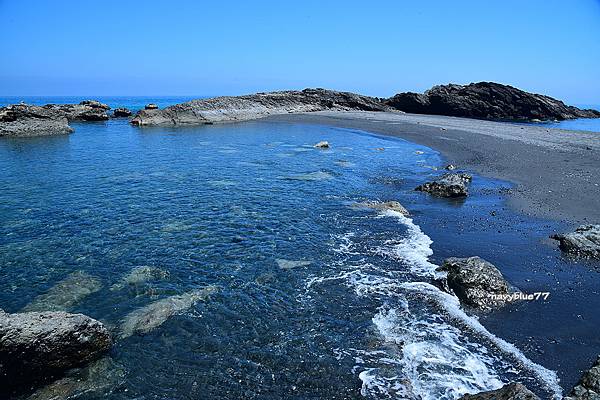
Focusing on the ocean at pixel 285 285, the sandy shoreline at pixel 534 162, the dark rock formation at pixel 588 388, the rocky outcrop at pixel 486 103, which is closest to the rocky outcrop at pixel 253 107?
the rocky outcrop at pixel 486 103

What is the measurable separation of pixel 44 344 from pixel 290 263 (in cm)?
697

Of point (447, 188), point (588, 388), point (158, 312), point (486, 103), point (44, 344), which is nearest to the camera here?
point (588, 388)

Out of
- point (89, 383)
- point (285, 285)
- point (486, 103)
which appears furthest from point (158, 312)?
point (486, 103)

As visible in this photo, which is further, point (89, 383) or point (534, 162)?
point (534, 162)

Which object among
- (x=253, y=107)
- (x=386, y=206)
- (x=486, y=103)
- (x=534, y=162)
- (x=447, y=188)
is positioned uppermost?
(x=486, y=103)

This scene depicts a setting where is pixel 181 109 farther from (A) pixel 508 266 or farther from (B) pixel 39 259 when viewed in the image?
(A) pixel 508 266

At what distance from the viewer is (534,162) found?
94.3ft

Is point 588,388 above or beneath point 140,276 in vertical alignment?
above

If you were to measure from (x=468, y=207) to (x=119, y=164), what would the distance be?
2381 cm

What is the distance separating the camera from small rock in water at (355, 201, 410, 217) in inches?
715

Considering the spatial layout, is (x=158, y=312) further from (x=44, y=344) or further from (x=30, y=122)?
(x=30, y=122)

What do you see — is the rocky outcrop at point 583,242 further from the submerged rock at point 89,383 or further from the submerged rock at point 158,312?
the submerged rock at point 89,383

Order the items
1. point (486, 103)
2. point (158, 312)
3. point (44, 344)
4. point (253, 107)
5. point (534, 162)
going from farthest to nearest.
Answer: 1. point (486, 103)
2. point (253, 107)
3. point (534, 162)
4. point (158, 312)
5. point (44, 344)

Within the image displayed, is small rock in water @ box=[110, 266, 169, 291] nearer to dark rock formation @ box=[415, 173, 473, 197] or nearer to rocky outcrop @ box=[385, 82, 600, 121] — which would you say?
dark rock formation @ box=[415, 173, 473, 197]
